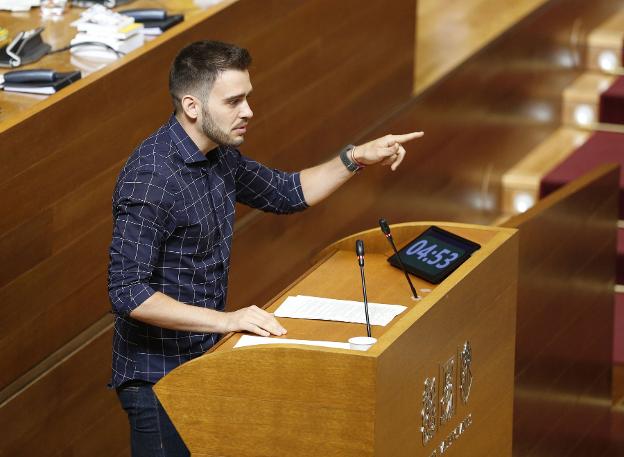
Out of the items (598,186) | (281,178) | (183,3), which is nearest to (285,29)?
(183,3)

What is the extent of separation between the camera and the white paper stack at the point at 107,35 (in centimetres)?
202

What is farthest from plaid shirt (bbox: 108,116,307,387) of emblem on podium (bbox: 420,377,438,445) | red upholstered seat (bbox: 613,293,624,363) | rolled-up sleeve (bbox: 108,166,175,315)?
red upholstered seat (bbox: 613,293,624,363)


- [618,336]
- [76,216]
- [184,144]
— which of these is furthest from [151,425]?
[618,336]

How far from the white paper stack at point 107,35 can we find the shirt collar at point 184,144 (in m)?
0.63

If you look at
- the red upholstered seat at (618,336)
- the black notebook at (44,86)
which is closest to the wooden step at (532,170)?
the red upholstered seat at (618,336)

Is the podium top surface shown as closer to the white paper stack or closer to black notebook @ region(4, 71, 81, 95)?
black notebook @ region(4, 71, 81, 95)

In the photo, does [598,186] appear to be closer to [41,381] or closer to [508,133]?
[508,133]

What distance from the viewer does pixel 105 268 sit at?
196cm

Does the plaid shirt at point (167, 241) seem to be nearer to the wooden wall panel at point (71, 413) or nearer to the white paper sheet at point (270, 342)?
the white paper sheet at point (270, 342)

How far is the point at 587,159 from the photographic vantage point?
9.37 ft

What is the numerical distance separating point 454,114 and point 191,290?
1.59 meters

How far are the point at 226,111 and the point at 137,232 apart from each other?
159 millimetres

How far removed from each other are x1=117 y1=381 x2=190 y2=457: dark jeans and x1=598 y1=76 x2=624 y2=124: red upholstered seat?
1856 mm

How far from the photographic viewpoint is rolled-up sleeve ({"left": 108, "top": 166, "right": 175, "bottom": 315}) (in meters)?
1.35
